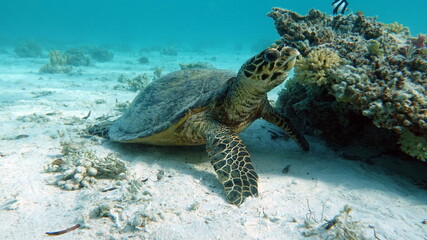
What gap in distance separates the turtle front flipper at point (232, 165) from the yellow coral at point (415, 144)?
182 centimetres

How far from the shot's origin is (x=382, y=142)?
3.54 meters

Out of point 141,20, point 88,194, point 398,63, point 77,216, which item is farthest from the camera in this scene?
point 141,20

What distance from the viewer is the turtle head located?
2816 millimetres

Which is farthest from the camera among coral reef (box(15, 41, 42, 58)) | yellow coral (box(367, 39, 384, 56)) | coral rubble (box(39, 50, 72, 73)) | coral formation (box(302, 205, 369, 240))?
coral reef (box(15, 41, 42, 58))

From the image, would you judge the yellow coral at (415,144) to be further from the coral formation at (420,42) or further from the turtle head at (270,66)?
the coral formation at (420,42)

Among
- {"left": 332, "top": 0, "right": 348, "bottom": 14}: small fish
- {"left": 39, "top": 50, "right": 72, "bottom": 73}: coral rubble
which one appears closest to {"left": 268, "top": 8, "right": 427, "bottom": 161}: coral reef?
{"left": 332, "top": 0, "right": 348, "bottom": 14}: small fish

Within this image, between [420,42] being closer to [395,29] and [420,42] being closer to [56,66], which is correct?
[395,29]

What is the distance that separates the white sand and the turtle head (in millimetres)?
1346

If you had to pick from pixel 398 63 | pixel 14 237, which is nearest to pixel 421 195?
pixel 398 63

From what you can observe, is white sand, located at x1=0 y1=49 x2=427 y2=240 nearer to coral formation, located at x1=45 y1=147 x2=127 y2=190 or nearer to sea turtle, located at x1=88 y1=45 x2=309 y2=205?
coral formation, located at x1=45 y1=147 x2=127 y2=190

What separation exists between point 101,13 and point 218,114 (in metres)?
130

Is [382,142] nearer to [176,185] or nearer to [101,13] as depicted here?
[176,185]

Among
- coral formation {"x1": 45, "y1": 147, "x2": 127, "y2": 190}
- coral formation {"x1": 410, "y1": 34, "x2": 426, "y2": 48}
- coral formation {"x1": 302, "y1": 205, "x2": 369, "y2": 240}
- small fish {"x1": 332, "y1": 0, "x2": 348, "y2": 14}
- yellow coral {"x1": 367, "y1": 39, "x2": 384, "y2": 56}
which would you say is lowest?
coral formation {"x1": 45, "y1": 147, "x2": 127, "y2": 190}

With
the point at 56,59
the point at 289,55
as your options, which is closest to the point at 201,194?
the point at 289,55
